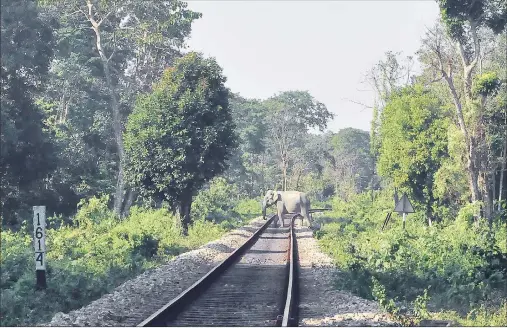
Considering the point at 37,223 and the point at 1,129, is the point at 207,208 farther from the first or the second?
the point at 37,223

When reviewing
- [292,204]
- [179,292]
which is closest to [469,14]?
[292,204]

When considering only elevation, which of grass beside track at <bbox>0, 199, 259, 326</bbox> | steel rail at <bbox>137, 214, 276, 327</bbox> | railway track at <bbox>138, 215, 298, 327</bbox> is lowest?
railway track at <bbox>138, 215, 298, 327</bbox>

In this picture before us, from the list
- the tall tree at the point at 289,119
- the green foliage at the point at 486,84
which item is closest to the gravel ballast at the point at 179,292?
the green foliage at the point at 486,84

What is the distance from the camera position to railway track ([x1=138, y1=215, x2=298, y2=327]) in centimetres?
1202

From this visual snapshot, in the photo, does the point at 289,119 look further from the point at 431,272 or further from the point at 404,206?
the point at 431,272

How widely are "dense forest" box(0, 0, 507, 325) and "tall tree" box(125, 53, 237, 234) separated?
7 centimetres

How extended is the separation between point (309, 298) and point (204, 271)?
211 inches

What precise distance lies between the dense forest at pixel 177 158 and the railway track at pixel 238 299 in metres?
1.81

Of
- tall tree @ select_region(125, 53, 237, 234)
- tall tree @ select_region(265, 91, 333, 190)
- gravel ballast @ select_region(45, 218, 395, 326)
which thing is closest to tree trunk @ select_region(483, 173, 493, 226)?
gravel ballast @ select_region(45, 218, 395, 326)

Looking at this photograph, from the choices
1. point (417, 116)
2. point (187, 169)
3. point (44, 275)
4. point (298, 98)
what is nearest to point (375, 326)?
point (44, 275)

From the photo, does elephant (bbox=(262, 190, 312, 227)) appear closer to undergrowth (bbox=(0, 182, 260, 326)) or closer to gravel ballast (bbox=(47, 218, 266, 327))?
undergrowth (bbox=(0, 182, 260, 326))

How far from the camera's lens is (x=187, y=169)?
31781 mm

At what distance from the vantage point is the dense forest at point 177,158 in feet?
53.8

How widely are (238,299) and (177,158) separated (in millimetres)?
17152
